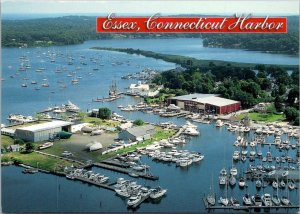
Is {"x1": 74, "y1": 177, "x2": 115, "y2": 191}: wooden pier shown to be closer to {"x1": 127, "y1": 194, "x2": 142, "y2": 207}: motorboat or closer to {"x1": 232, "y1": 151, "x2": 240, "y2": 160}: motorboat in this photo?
{"x1": 127, "y1": 194, "x2": 142, "y2": 207}: motorboat

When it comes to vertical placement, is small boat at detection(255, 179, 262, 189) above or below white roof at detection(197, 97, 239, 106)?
below

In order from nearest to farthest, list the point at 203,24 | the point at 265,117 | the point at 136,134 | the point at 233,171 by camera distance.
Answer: the point at 203,24
the point at 233,171
the point at 136,134
the point at 265,117

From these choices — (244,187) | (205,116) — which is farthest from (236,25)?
(205,116)

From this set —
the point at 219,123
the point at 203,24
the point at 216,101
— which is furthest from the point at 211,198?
the point at 216,101

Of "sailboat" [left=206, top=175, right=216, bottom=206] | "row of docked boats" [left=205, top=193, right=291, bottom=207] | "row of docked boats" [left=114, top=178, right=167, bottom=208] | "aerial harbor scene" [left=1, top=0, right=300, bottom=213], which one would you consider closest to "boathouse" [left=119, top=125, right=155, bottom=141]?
"aerial harbor scene" [left=1, top=0, right=300, bottom=213]

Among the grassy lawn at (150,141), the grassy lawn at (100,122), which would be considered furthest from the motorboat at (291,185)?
the grassy lawn at (100,122)

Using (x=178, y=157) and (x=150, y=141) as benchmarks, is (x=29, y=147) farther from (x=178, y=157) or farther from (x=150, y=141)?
(x=178, y=157)
